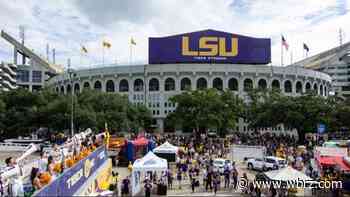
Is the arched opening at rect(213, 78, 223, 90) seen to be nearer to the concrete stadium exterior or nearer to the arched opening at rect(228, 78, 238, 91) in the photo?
the concrete stadium exterior

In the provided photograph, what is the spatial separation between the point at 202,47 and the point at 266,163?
135 ft

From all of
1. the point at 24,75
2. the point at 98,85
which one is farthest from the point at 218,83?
the point at 24,75

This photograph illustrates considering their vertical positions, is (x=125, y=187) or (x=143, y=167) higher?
(x=143, y=167)

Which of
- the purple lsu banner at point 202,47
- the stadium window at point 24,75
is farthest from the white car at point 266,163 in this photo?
the stadium window at point 24,75

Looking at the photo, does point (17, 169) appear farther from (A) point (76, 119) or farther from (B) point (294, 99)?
(B) point (294, 99)

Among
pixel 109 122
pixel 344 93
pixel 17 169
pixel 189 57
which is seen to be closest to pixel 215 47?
pixel 189 57

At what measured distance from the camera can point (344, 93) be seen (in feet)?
389

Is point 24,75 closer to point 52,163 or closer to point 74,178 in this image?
point 52,163

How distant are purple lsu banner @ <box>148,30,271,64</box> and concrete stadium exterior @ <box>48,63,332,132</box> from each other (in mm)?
1686

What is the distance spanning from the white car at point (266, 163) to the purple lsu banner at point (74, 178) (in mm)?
13850

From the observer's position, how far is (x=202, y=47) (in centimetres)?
6731

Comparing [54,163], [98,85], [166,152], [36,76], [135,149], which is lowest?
[166,152]

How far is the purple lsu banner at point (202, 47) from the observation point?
66938mm

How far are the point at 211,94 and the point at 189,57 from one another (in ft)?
58.9
